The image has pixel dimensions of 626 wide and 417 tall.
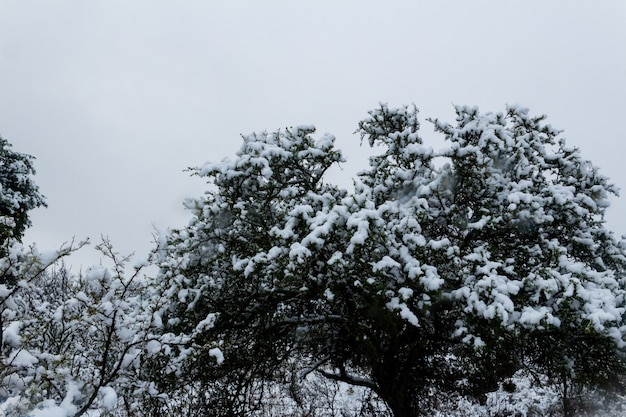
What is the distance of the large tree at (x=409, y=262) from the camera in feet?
20.8

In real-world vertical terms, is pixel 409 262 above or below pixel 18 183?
below

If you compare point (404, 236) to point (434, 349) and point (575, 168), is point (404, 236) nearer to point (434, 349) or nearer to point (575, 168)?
point (434, 349)

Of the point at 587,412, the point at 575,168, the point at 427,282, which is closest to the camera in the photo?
the point at 427,282

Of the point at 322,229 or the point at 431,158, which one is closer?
the point at 322,229

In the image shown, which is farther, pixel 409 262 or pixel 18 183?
pixel 18 183

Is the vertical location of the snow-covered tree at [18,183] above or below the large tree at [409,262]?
above

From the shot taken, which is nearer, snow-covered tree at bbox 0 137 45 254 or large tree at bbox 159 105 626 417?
large tree at bbox 159 105 626 417

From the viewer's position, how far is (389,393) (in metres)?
8.14

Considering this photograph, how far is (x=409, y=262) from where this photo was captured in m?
6.34

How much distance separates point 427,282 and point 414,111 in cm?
433

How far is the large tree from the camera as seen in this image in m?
6.33

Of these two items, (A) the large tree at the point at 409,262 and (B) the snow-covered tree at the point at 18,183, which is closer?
(A) the large tree at the point at 409,262

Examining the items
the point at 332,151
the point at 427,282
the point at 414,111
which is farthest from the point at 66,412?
the point at 414,111

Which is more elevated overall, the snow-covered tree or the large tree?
the snow-covered tree
